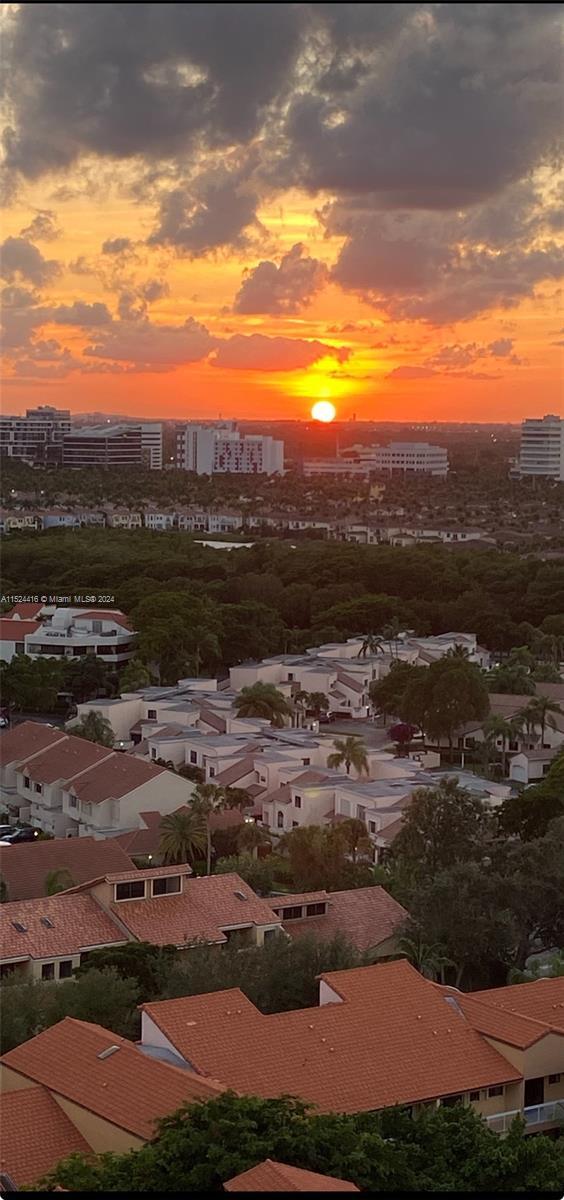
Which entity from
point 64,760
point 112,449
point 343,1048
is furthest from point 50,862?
point 112,449

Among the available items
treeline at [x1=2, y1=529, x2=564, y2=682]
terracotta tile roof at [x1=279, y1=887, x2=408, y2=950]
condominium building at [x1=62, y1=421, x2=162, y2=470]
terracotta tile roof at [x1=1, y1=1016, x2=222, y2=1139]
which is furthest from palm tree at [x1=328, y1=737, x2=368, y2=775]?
condominium building at [x1=62, y1=421, x2=162, y2=470]

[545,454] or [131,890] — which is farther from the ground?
[545,454]

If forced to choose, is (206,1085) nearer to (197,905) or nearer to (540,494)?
(197,905)

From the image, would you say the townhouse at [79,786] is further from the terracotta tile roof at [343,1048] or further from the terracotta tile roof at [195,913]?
the terracotta tile roof at [343,1048]

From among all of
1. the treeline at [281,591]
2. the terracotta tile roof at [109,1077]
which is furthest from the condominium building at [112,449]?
the terracotta tile roof at [109,1077]

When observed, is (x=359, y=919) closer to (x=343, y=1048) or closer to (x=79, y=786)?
(x=343, y=1048)

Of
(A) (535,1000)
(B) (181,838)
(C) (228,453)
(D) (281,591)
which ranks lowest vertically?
(B) (181,838)
